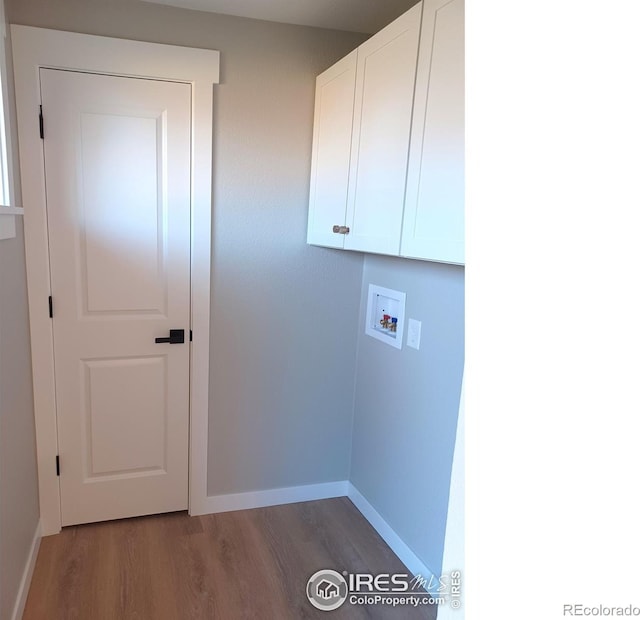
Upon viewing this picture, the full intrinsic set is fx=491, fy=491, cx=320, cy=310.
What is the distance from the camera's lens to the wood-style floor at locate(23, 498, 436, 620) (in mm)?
Answer: 1949

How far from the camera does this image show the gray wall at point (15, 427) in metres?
1.65

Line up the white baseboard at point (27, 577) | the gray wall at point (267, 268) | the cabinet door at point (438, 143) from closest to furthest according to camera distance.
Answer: the cabinet door at point (438, 143), the white baseboard at point (27, 577), the gray wall at point (267, 268)

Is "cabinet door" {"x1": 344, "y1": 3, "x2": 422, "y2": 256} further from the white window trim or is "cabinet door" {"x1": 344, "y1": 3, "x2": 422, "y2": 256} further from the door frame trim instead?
the white window trim

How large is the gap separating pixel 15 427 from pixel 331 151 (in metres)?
1.71

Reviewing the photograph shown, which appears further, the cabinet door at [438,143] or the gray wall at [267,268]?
the gray wall at [267,268]

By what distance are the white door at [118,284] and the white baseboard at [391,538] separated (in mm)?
952

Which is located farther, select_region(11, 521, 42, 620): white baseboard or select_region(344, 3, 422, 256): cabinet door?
select_region(11, 521, 42, 620): white baseboard

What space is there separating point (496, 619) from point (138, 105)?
224cm

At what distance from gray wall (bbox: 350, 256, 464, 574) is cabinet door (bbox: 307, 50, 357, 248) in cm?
36

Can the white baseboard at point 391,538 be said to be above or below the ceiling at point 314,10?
below

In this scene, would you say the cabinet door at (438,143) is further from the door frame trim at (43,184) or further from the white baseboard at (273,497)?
the white baseboard at (273,497)

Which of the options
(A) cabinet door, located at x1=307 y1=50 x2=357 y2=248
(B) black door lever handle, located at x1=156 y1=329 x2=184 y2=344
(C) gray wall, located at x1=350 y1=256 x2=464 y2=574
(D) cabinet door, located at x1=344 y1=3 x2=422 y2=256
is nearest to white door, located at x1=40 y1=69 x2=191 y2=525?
(B) black door lever handle, located at x1=156 y1=329 x2=184 y2=344

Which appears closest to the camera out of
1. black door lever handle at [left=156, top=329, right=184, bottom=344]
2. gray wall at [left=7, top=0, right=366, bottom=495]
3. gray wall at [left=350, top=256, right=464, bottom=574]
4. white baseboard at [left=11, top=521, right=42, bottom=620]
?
white baseboard at [left=11, top=521, right=42, bottom=620]

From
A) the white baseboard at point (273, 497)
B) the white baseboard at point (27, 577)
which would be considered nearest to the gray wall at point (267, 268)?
the white baseboard at point (273, 497)
